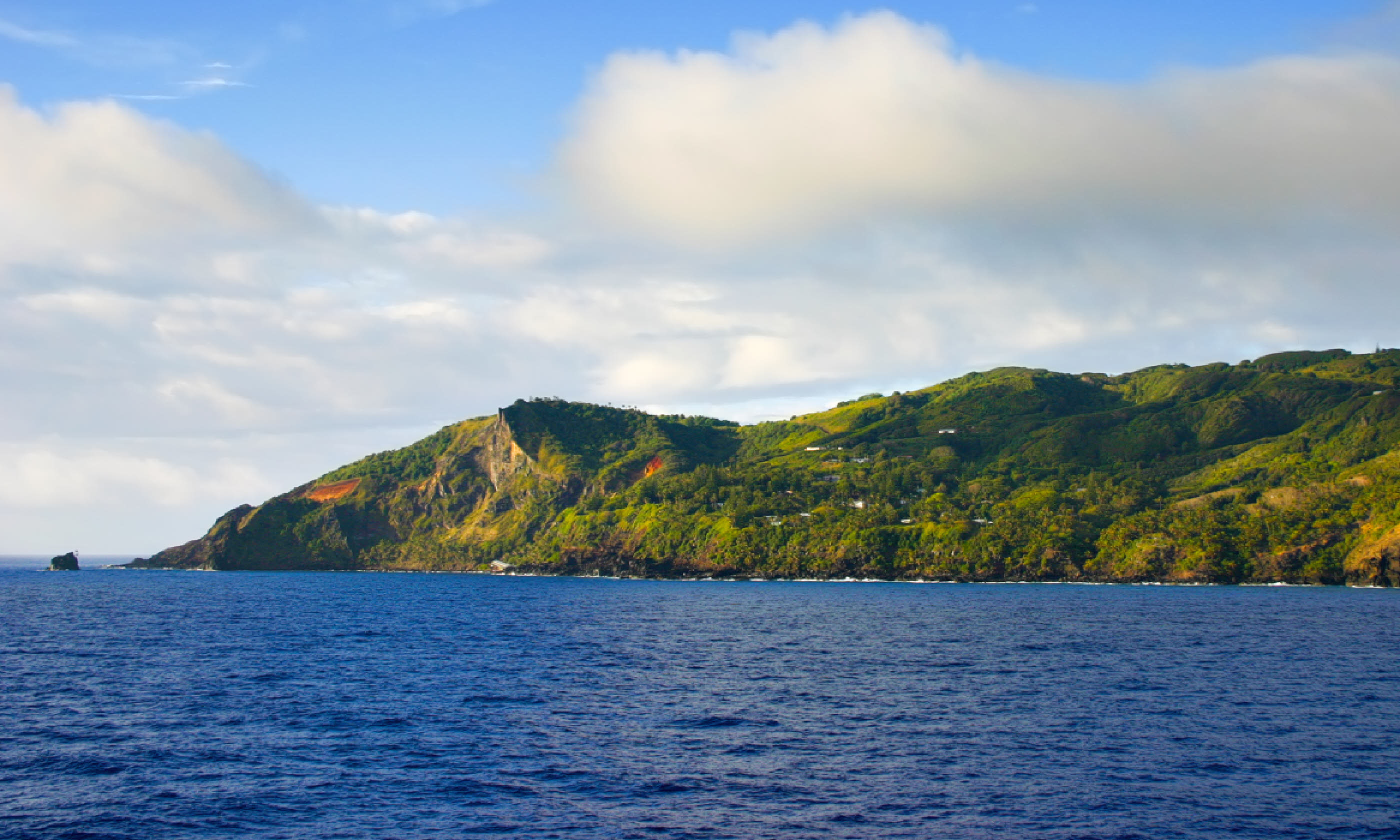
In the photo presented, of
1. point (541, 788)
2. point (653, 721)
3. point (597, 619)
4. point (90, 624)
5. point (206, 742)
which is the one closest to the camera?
point (541, 788)

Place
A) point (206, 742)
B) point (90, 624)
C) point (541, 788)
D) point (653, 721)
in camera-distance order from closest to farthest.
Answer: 1. point (541, 788)
2. point (206, 742)
3. point (653, 721)
4. point (90, 624)

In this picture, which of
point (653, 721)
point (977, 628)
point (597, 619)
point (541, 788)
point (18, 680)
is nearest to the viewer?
point (541, 788)

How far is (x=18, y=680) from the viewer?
8781 centimetres

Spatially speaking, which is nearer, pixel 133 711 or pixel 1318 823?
pixel 1318 823

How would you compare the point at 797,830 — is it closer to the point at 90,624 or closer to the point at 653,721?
the point at 653,721

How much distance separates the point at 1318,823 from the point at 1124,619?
109463 millimetres

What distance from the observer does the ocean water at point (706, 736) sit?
1885 inches

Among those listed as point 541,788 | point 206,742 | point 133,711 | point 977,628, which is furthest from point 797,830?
point 977,628

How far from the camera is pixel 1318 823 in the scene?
47.1 metres

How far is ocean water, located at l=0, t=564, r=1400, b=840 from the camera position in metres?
47.9

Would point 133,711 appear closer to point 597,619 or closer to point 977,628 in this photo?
point 597,619

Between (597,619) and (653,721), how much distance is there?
298 feet

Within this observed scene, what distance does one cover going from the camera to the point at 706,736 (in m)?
65.8

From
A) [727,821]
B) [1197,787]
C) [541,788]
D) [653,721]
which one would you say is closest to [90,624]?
[653,721]
